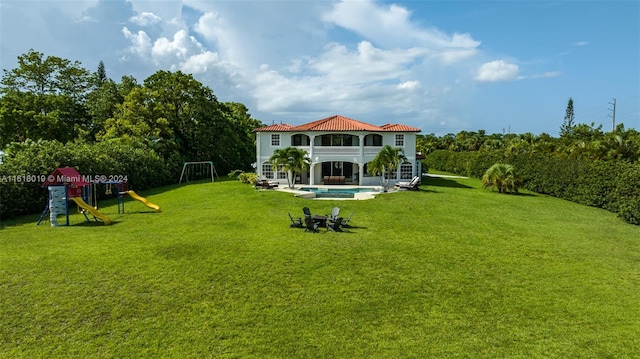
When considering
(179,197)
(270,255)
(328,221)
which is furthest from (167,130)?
(270,255)

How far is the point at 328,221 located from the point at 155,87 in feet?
103

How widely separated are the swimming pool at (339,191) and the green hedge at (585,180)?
1300cm

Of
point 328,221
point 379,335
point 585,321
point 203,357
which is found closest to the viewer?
point 203,357

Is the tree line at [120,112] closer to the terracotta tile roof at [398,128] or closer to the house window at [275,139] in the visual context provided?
the house window at [275,139]

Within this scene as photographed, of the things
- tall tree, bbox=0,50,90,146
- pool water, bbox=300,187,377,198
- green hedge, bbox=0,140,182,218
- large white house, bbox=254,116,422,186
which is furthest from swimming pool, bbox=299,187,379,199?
tall tree, bbox=0,50,90,146

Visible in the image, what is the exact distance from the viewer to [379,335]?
7395 mm

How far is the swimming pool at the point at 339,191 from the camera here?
26.5m

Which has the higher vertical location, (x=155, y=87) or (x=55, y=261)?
(x=155, y=87)

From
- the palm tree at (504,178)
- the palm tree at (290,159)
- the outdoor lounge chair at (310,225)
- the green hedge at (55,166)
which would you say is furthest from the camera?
the palm tree at (290,159)

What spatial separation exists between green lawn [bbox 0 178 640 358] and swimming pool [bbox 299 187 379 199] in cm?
993

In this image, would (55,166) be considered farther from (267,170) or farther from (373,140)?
(373,140)

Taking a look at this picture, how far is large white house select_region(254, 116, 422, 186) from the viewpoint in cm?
3259

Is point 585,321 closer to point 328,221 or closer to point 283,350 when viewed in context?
point 283,350

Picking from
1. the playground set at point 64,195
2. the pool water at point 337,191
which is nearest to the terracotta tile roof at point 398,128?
the pool water at point 337,191
